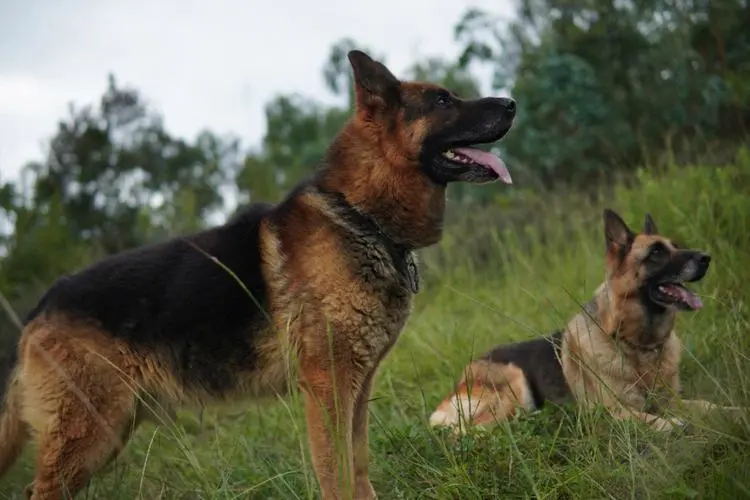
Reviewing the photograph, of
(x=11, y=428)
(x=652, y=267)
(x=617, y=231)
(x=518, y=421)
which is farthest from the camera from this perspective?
(x=617, y=231)

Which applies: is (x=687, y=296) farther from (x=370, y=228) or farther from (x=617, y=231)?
(x=370, y=228)

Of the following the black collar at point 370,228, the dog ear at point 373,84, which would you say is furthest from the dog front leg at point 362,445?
the dog ear at point 373,84

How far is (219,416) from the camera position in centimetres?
682

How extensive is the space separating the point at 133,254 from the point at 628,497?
258 centimetres

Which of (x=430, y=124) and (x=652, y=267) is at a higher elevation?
(x=430, y=124)

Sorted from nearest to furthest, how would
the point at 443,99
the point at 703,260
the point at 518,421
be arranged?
the point at 443,99 < the point at 518,421 < the point at 703,260

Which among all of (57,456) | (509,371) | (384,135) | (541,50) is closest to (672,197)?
(509,371)

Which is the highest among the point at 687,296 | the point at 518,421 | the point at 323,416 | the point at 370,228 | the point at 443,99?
the point at 443,99

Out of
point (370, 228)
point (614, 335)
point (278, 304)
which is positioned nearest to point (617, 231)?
point (614, 335)

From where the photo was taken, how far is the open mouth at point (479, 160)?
3.83 metres

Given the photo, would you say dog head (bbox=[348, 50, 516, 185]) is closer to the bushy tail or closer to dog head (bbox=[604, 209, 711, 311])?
dog head (bbox=[604, 209, 711, 311])

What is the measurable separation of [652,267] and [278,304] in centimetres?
288

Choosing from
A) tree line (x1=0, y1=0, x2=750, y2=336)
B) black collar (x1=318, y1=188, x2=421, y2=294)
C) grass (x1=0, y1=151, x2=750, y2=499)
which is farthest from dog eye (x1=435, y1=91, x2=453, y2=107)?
tree line (x1=0, y1=0, x2=750, y2=336)

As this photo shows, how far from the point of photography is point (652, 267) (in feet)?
17.5
